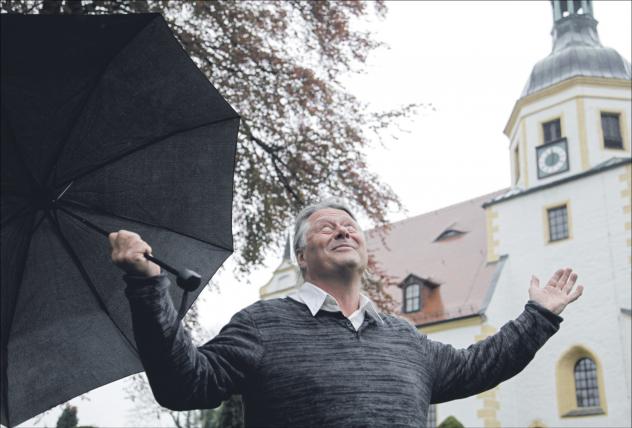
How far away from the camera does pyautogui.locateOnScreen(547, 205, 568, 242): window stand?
74.9 ft

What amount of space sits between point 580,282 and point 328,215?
20.4m

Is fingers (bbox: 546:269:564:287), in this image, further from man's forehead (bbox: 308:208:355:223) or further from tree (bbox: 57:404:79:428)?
tree (bbox: 57:404:79:428)

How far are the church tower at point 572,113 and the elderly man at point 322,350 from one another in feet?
69.7

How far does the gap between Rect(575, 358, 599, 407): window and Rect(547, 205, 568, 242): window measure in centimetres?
380

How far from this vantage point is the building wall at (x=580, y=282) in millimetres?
20359

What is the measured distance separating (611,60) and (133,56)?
2420 cm

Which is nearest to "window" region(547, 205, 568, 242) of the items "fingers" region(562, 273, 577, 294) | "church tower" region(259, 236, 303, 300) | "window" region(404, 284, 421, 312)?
"window" region(404, 284, 421, 312)

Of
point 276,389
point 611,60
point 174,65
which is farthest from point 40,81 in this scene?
point 611,60

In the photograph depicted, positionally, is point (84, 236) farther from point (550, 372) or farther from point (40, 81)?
point (550, 372)

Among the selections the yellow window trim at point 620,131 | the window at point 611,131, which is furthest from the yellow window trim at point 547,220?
the window at point 611,131

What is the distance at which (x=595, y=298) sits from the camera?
21.1 m

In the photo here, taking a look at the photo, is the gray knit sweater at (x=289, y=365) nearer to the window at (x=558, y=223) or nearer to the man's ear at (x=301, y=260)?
the man's ear at (x=301, y=260)

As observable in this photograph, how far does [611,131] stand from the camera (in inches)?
917

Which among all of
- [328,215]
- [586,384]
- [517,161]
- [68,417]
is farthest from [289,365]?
[517,161]
